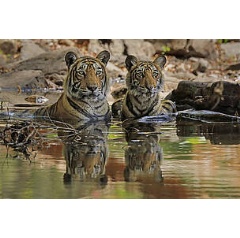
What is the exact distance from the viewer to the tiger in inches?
230

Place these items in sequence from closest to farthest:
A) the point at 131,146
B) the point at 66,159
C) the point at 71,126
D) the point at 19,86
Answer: the point at 66,159, the point at 131,146, the point at 71,126, the point at 19,86

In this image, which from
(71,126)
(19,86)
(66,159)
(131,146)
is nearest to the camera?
(66,159)

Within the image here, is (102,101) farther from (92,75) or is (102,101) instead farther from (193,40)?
(193,40)

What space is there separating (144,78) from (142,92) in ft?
0.38

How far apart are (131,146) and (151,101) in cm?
99

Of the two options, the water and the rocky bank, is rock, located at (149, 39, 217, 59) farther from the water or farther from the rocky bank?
the water

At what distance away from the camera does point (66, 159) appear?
465 cm

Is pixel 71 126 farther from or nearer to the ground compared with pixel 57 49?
nearer to the ground

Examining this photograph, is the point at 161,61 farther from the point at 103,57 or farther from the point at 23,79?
the point at 23,79

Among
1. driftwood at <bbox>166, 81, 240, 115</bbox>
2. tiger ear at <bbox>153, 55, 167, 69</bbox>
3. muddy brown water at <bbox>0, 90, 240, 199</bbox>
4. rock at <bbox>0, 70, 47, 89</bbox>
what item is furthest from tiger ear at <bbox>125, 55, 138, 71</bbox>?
rock at <bbox>0, 70, 47, 89</bbox>

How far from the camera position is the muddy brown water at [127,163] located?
400 centimetres

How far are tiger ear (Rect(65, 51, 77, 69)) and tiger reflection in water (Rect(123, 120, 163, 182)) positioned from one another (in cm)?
64

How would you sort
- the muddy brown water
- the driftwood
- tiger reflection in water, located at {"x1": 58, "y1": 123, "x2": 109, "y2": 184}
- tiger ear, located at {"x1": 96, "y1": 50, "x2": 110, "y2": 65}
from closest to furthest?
1. the muddy brown water
2. tiger reflection in water, located at {"x1": 58, "y1": 123, "x2": 109, "y2": 184}
3. tiger ear, located at {"x1": 96, "y1": 50, "x2": 110, "y2": 65}
4. the driftwood

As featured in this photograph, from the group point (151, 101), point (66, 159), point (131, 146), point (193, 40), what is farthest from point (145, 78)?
point (66, 159)
